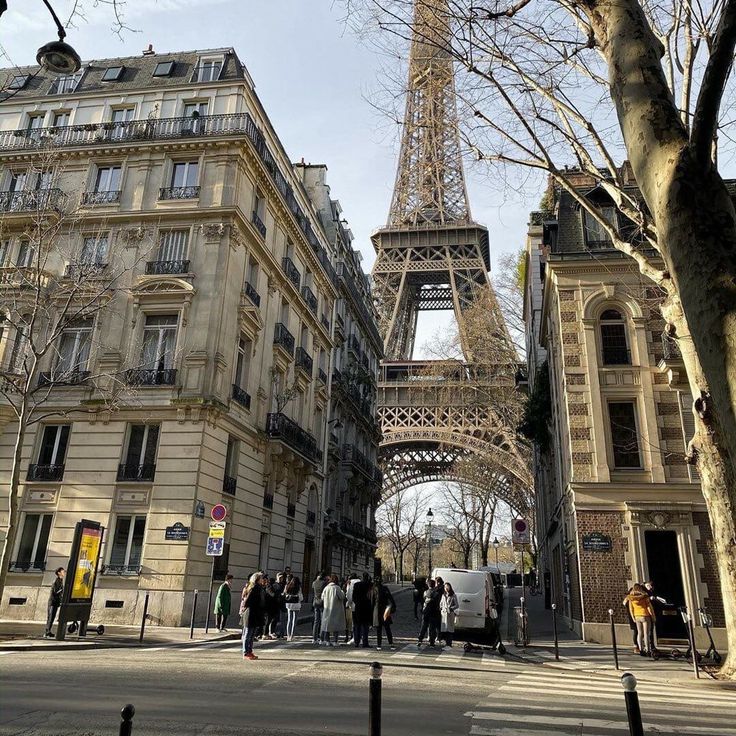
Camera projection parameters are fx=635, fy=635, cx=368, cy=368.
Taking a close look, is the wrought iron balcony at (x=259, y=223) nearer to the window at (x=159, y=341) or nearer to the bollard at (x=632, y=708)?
the window at (x=159, y=341)

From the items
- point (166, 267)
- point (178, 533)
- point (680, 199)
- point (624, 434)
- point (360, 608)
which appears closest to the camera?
point (680, 199)

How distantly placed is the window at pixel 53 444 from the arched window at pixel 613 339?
17.6 metres

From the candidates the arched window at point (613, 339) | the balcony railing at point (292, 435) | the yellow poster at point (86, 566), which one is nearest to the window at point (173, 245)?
the balcony railing at point (292, 435)

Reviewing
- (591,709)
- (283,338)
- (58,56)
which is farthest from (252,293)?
(591,709)

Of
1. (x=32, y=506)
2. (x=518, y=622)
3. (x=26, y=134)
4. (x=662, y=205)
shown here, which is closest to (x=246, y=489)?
(x=32, y=506)

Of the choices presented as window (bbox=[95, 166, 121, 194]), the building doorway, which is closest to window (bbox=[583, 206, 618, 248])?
the building doorway

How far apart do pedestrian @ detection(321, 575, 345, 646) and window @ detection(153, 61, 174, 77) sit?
2181 cm

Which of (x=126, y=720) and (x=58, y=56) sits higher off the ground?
(x=58, y=56)

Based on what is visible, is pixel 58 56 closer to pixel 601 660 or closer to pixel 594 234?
pixel 601 660

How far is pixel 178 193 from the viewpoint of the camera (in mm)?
23312

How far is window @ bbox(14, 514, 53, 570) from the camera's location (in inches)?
779

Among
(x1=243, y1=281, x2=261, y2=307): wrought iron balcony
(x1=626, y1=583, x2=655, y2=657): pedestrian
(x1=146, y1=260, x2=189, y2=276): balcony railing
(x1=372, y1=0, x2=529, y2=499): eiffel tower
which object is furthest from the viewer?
(x1=372, y1=0, x2=529, y2=499): eiffel tower

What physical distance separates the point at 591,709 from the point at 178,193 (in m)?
21.1

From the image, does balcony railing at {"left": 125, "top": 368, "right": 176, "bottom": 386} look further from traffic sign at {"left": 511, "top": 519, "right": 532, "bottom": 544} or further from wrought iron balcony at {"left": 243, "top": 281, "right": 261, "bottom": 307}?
traffic sign at {"left": 511, "top": 519, "right": 532, "bottom": 544}
